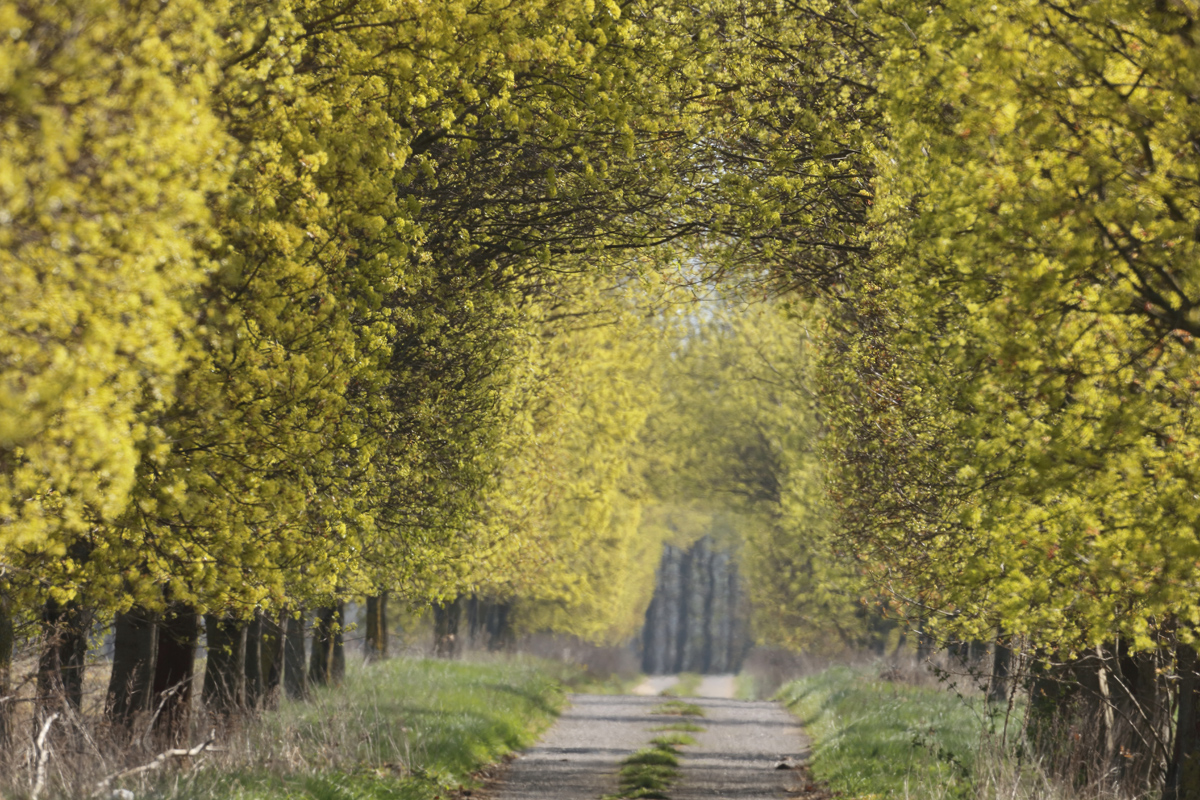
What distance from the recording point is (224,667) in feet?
47.1

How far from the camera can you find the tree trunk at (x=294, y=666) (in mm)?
18977

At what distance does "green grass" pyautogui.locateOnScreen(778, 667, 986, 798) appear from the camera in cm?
1307

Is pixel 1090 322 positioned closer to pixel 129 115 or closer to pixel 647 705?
pixel 129 115

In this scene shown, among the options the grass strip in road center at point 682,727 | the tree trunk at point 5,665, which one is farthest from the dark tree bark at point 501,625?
the tree trunk at point 5,665

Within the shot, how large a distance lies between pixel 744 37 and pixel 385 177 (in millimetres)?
3750

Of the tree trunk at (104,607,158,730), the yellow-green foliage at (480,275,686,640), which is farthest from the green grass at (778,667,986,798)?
the tree trunk at (104,607,158,730)

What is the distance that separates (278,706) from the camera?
15656 millimetres

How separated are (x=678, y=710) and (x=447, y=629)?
908 cm

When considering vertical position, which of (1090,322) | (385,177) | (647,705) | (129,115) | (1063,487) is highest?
(385,177)

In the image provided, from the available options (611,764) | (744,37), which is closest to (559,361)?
(611,764)

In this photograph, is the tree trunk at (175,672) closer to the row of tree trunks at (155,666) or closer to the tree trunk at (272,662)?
Answer: the row of tree trunks at (155,666)

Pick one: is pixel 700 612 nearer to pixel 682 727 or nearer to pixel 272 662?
pixel 682 727

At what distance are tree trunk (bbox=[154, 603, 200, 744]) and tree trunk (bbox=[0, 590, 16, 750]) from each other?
135cm

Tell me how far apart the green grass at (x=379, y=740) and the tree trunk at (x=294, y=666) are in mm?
475
